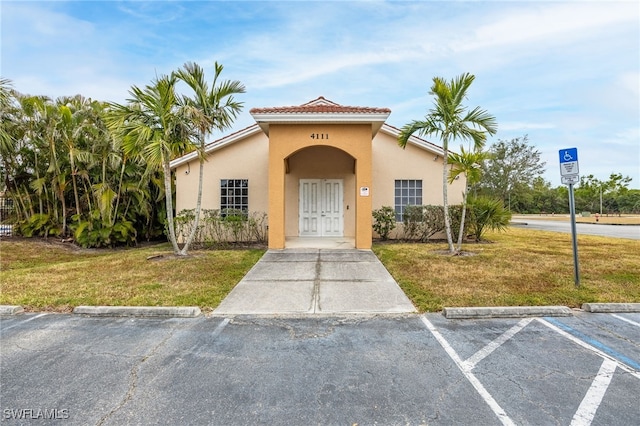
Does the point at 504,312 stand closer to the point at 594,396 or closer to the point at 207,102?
the point at 594,396

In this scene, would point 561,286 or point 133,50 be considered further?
point 133,50

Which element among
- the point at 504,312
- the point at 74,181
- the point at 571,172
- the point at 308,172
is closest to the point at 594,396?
the point at 504,312

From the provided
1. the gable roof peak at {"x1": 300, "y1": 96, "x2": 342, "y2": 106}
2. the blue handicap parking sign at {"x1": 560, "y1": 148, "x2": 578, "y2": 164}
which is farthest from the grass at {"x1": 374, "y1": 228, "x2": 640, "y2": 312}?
the gable roof peak at {"x1": 300, "y1": 96, "x2": 342, "y2": 106}

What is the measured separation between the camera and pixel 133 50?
14336 millimetres

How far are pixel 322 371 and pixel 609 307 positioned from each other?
500cm

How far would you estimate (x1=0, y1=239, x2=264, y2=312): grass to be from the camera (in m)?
5.60

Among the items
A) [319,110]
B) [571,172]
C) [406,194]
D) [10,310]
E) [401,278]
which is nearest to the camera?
[10,310]

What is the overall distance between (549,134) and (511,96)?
2513 cm

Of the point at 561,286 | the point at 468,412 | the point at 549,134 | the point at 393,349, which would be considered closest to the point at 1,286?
the point at 393,349

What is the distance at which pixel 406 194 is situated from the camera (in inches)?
532

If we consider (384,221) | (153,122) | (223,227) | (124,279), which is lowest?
(124,279)

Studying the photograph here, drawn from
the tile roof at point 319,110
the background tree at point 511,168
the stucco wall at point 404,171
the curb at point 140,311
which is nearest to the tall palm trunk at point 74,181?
the tile roof at point 319,110

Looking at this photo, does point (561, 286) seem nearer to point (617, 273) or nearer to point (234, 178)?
point (617, 273)

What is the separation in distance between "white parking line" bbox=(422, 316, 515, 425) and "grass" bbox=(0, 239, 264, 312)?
3.60 m
